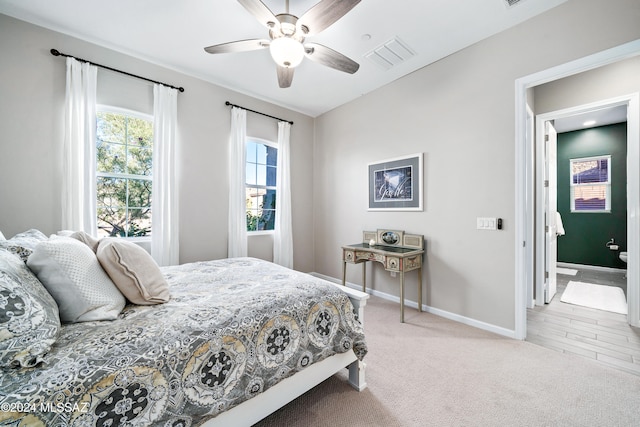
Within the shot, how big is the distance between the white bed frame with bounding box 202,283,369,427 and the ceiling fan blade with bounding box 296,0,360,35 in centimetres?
196

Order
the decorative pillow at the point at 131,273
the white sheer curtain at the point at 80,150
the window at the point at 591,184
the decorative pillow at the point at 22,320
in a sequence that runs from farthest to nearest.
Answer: the window at the point at 591,184 < the white sheer curtain at the point at 80,150 < the decorative pillow at the point at 131,273 < the decorative pillow at the point at 22,320

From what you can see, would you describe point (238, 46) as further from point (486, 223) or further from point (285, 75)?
point (486, 223)

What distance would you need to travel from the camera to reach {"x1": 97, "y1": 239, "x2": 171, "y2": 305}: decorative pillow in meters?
1.35

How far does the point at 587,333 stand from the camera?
98.4 inches

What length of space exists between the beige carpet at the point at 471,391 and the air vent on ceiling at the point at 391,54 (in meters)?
3.04

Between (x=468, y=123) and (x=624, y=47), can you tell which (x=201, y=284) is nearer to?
(x=468, y=123)

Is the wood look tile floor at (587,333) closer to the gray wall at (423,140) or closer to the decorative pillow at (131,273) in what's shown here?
the gray wall at (423,140)

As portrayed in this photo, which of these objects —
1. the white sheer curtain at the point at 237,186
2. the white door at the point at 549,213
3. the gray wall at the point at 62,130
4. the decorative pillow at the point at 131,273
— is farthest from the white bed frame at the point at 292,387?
the white door at the point at 549,213

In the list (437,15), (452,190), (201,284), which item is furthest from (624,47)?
(201,284)

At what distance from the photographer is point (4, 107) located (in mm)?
2291

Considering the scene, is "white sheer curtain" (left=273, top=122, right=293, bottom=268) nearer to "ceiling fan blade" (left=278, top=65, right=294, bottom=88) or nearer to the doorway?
"ceiling fan blade" (left=278, top=65, right=294, bottom=88)

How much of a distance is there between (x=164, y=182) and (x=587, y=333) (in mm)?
4807

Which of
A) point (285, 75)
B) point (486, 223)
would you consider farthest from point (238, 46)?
point (486, 223)

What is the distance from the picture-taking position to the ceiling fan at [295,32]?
1.72 m
